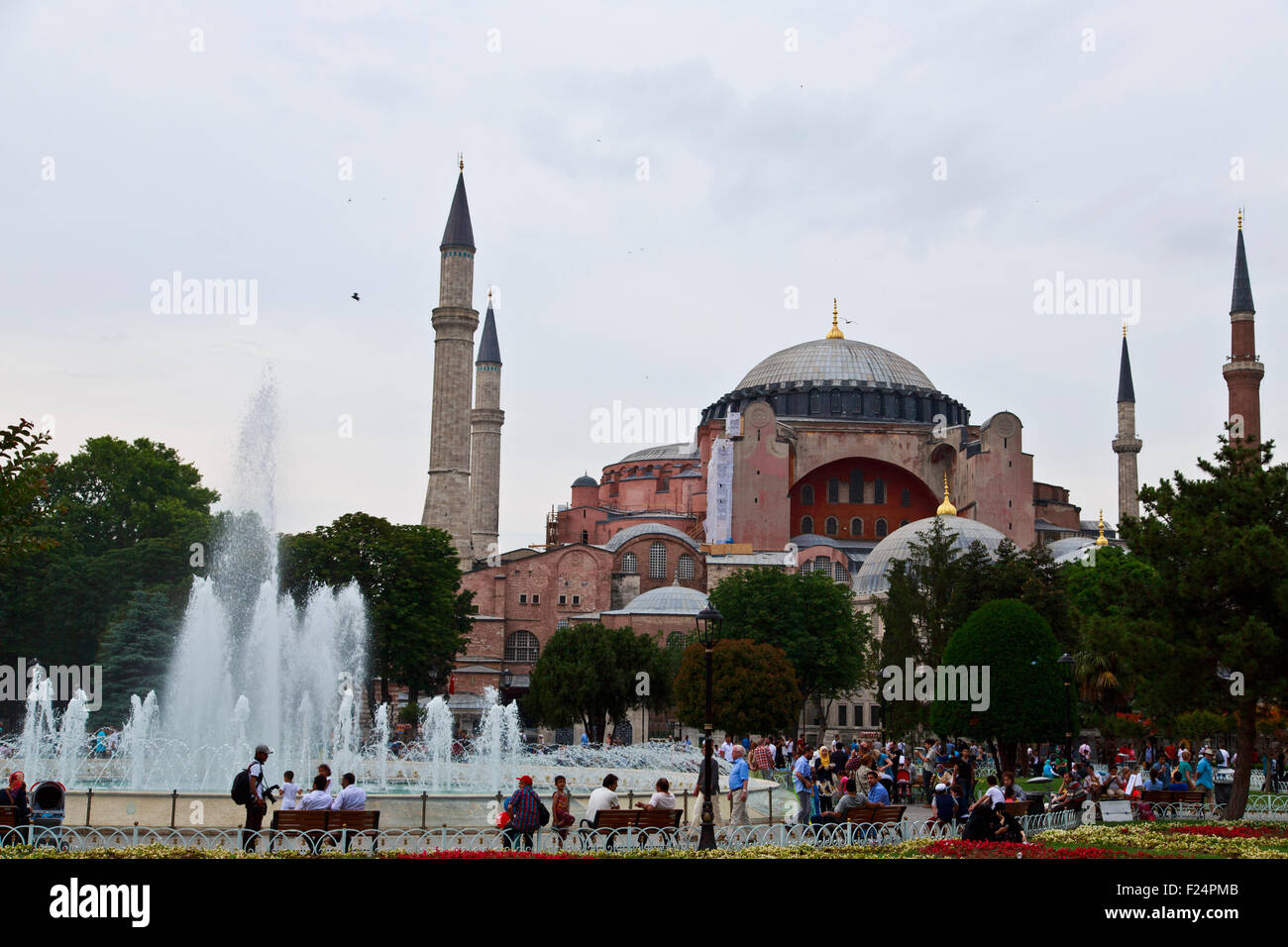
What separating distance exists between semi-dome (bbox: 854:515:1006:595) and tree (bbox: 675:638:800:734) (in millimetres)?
12579

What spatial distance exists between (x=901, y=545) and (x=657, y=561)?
9.00 meters

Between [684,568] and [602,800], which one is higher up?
[684,568]

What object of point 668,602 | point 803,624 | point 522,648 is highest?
point 668,602

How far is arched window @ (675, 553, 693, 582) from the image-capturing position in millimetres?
50969

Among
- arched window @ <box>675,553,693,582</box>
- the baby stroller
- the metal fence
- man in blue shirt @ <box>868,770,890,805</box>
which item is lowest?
the baby stroller

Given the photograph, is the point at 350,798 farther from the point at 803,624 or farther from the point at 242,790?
the point at 803,624

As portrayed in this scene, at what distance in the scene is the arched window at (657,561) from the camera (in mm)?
50875

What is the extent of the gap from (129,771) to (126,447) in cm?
2874

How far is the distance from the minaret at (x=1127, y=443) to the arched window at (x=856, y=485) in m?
10.3

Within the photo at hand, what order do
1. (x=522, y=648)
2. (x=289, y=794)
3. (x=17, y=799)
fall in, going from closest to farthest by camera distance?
(x=17, y=799) → (x=289, y=794) → (x=522, y=648)

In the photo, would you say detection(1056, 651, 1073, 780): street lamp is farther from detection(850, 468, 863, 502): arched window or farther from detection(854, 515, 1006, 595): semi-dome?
detection(850, 468, 863, 502): arched window

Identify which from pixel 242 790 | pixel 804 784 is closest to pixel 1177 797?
pixel 804 784

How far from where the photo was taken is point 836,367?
2335 inches

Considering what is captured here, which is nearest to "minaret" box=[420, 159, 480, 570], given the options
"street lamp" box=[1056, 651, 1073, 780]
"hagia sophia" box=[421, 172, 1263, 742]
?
"hagia sophia" box=[421, 172, 1263, 742]
